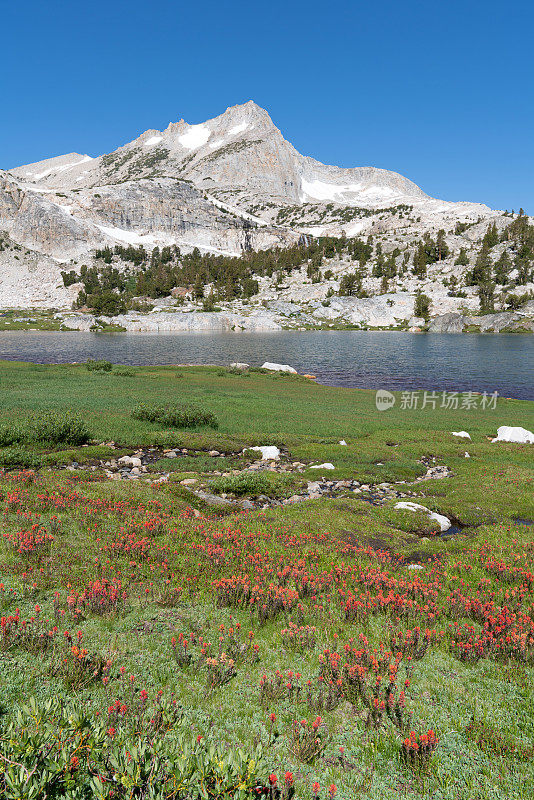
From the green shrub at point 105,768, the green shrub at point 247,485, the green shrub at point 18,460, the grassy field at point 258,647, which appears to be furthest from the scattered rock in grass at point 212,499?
the green shrub at point 105,768

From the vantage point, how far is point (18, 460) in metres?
19.0

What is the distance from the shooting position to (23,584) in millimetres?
8156

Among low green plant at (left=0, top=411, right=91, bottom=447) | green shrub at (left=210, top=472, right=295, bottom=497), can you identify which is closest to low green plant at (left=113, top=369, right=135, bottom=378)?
low green plant at (left=0, top=411, right=91, bottom=447)

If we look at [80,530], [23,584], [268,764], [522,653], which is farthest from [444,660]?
[80,530]

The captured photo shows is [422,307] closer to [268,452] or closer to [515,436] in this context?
[515,436]

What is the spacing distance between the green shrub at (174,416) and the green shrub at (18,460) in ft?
31.7

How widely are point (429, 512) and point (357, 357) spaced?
260ft

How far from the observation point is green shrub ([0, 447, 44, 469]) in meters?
18.7

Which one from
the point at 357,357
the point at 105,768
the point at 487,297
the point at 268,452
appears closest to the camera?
the point at 105,768

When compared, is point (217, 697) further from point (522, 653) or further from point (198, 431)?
point (198, 431)

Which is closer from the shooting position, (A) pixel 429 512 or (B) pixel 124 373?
(A) pixel 429 512

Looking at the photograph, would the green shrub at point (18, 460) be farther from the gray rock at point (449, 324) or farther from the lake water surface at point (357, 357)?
the gray rock at point (449, 324)

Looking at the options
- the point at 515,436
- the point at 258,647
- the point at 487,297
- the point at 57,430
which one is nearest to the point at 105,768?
the point at 258,647

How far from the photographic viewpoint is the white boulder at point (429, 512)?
52.2ft
